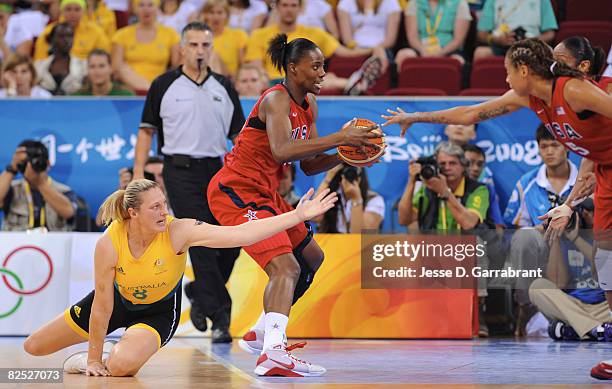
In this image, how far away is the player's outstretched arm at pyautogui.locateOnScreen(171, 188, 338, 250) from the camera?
5.62m

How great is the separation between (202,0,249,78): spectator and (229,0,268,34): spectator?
0.61 m

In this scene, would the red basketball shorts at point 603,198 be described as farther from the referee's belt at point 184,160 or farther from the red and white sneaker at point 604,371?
the referee's belt at point 184,160

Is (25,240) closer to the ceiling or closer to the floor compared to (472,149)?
closer to the floor

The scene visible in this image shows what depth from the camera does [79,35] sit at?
12.5 m

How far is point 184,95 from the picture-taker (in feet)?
28.2

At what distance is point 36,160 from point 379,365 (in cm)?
463

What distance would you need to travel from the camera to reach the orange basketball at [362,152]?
20.7ft

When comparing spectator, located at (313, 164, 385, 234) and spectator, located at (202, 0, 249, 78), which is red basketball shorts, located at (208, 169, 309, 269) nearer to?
spectator, located at (313, 164, 385, 234)

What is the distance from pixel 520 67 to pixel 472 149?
3751 mm

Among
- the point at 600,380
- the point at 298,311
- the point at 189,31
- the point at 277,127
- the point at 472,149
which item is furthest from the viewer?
the point at 472,149

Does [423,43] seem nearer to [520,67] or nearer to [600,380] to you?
[520,67]

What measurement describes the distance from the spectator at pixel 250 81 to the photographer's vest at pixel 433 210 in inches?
89.4

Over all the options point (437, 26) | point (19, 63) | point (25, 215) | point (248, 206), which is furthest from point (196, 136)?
point (437, 26)

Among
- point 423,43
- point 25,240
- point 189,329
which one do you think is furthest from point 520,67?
point 423,43
